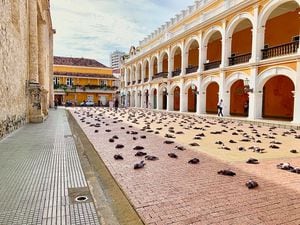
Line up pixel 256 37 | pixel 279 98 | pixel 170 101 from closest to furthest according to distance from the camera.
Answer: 1. pixel 256 37
2. pixel 279 98
3. pixel 170 101

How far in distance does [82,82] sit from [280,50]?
4671 cm

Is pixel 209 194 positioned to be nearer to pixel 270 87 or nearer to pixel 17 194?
pixel 17 194

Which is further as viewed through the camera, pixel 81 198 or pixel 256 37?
pixel 256 37

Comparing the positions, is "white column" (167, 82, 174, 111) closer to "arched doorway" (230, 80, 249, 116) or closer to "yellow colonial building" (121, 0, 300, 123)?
"yellow colonial building" (121, 0, 300, 123)

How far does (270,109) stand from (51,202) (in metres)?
20.7

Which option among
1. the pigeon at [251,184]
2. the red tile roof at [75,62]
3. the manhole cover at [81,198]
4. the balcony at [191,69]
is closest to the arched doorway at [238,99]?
the balcony at [191,69]

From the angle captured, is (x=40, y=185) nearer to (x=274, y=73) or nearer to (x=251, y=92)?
(x=274, y=73)

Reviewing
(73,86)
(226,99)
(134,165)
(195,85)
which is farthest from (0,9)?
(73,86)

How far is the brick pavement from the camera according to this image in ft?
9.80

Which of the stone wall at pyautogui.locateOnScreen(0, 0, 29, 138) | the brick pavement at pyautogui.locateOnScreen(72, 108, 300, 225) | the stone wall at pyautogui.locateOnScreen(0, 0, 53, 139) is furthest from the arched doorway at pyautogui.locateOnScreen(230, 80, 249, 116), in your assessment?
the brick pavement at pyautogui.locateOnScreen(72, 108, 300, 225)

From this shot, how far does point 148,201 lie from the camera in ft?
11.3

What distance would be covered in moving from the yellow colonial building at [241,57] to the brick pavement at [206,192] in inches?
442

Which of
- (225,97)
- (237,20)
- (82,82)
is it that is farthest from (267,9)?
(82,82)

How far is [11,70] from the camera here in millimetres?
9695
